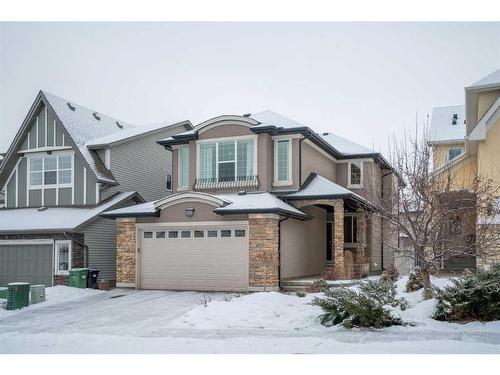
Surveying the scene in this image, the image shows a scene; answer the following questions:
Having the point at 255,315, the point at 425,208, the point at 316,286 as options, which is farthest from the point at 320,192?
the point at 255,315

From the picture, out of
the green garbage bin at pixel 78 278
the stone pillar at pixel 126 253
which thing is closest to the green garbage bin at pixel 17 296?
the green garbage bin at pixel 78 278

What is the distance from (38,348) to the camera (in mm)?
9961

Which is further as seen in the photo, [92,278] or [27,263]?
[27,263]

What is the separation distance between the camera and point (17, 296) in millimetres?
14281

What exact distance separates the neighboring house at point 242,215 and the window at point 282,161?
0.11 feet

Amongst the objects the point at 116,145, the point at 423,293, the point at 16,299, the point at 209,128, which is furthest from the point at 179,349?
the point at 116,145

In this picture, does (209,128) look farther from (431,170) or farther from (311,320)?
(311,320)

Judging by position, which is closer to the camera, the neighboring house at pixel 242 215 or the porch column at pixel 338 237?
the neighboring house at pixel 242 215

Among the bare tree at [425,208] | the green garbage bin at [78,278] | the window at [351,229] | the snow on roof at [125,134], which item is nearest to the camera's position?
the bare tree at [425,208]

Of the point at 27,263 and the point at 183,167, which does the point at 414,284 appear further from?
the point at 27,263

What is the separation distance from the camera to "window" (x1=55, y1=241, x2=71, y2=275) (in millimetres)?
18672

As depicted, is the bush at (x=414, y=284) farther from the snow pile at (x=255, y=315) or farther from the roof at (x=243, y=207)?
the roof at (x=243, y=207)

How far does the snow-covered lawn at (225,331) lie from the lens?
366 inches

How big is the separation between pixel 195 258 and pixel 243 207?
2.22m
